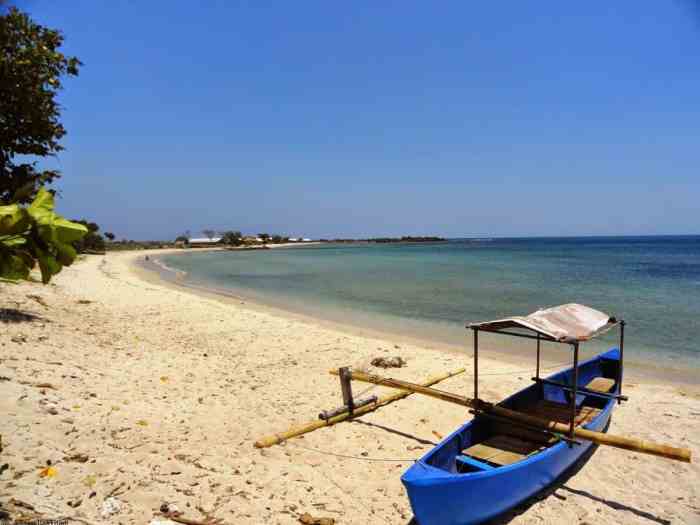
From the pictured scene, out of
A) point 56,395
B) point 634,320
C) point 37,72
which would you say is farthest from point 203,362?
point 634,320

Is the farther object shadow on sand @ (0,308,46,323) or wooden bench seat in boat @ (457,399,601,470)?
shadow on sand @ (0,308,46,323)

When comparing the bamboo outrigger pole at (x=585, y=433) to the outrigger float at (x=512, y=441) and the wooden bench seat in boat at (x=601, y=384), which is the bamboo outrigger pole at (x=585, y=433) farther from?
the wooden bench seat in boat at (x=601, y=384)

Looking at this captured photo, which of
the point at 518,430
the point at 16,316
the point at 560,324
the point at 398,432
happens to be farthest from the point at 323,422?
the point at 16,316

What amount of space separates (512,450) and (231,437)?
12.4 feet

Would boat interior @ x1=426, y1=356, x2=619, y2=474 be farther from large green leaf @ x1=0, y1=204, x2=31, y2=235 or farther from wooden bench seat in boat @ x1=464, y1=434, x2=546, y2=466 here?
large green leaf @ x1=0, y1=204, x2=31, y2=235

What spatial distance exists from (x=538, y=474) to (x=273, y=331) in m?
9.64

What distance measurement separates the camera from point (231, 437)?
5988 millimetres

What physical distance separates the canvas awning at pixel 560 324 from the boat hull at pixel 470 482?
4.11 feet

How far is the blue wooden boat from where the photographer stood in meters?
4.12

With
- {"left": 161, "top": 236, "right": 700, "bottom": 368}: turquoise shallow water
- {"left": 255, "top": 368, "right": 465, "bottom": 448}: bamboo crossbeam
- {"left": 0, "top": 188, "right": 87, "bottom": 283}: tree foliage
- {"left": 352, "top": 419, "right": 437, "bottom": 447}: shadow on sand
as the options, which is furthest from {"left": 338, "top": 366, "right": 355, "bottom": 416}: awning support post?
{"left": 161, "top": 236, "right": 700, "bottom": 368}: turquoise shallow water

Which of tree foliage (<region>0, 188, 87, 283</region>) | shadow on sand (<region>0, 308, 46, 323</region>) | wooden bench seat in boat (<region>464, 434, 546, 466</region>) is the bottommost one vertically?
→ wooden bench seat in boat (<region>464, 434, 546, 466</region>)

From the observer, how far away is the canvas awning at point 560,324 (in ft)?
17.6

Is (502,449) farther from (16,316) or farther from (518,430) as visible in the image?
(16,316)

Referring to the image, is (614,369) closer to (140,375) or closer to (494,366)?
(494,366)
